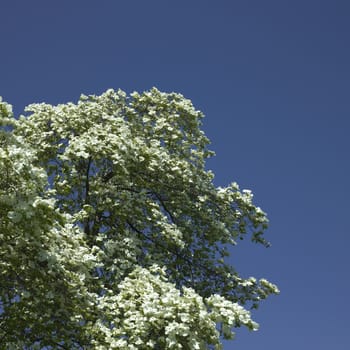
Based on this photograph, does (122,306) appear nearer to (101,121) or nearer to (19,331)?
(19,331)

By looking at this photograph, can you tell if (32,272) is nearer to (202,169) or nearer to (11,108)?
(11,108)

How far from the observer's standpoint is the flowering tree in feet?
44.0

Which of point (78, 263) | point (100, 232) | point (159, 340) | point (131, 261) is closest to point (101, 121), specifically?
point (100, 232)

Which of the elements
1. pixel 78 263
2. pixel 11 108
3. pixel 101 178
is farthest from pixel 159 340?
pixel 101 178

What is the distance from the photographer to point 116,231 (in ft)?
66.2

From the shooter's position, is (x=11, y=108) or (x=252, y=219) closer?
(x=11, y=108)

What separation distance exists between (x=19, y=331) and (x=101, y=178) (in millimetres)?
7374

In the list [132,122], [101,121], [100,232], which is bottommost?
[100,232]

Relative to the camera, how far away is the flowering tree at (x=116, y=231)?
13.4 metres

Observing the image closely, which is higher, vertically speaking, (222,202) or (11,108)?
(222,202)

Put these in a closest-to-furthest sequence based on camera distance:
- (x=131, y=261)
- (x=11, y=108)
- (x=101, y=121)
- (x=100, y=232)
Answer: (x=11, y=108) < (x=131, y=261) < (x=100, y=232) < (x=101, y=121)

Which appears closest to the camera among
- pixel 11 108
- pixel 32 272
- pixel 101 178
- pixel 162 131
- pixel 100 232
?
pixel 11 108

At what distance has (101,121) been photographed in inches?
882

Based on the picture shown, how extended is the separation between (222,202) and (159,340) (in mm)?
9532
